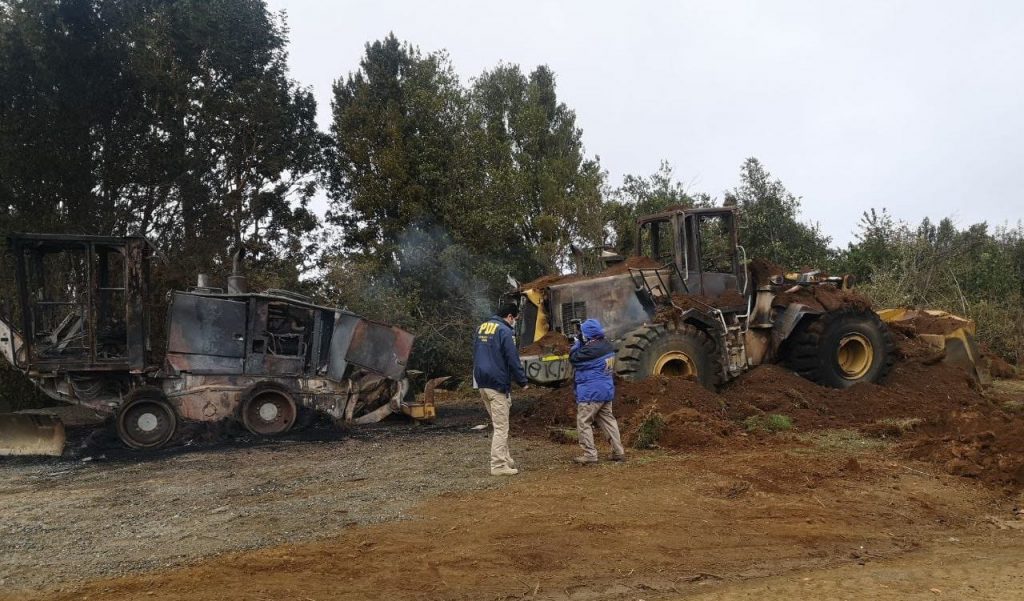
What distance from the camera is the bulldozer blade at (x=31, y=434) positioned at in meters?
9.83

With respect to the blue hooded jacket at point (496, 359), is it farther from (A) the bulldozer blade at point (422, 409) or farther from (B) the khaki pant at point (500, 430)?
(A) the bulldozer blade at point (422, 409)

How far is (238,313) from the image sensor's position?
11.0 m

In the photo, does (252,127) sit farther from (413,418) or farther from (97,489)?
(97,489)

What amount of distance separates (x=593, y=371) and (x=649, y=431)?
131 cm

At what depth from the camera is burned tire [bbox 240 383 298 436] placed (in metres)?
10.9

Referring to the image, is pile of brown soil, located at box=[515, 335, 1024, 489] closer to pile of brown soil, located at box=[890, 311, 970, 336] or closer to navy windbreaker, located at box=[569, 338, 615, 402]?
pile of brown soil, located at box=[890, 311, 970, 336]

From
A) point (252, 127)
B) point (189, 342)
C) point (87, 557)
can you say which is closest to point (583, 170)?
point (252, 127)

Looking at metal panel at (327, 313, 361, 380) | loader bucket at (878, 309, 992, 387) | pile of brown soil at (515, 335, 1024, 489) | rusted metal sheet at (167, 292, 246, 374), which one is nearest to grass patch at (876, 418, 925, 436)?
pile of brown soil at (515, 335, 1024, 489)

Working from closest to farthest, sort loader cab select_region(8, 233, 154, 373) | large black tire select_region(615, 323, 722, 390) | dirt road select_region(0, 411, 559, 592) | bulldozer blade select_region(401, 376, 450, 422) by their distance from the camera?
dirt road select_region(0, 411, 559, 592) < large black tire select_region(615, 323, 722, 390) < loader cab select_region(8, 233, 154, 373) < bulldozer blade select_region(401, 376, 450, 422)

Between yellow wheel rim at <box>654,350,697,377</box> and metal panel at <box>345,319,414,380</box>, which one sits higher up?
metal panel at <box>345,319,414,380</box>

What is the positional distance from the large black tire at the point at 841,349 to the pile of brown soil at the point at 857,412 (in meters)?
0.40

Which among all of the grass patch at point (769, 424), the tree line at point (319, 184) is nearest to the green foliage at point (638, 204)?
the tree line at point (319, 184)

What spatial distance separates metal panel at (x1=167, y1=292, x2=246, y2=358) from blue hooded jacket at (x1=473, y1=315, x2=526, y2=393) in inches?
194

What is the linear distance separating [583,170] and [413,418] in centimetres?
1902
